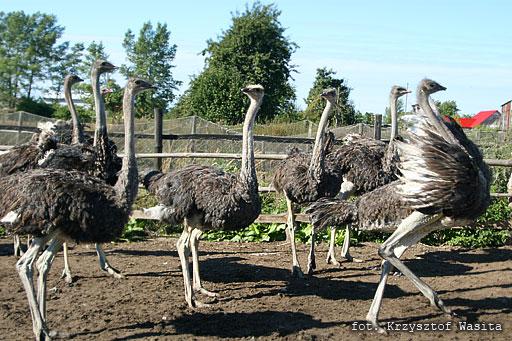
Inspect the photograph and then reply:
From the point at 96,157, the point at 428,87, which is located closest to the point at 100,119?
the point at 96,157

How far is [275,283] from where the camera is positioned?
6473 millimetres

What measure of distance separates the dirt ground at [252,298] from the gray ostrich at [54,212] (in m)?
0.52

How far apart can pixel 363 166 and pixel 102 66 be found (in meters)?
3.27

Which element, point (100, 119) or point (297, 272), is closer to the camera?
point (100, 119)

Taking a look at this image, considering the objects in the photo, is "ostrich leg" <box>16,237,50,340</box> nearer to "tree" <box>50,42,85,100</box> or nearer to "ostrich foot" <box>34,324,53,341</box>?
"ostrich foot" <box>34,324,53,341</box>

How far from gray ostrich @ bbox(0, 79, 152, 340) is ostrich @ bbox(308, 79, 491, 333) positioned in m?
1.96

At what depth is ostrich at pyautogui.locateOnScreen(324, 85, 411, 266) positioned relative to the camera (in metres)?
7.56

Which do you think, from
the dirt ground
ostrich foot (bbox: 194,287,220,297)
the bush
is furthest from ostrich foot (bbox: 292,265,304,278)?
the bush

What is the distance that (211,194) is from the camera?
554 centimetres

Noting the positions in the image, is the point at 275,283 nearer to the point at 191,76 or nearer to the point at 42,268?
the point at 42,268

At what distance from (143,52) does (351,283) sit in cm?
4936

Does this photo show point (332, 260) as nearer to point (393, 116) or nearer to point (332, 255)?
point (332, 255)

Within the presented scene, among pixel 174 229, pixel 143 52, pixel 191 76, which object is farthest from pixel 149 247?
pixel 143 52

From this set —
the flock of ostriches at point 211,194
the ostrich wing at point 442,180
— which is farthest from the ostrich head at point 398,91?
the ostrich wing at point 442,180
